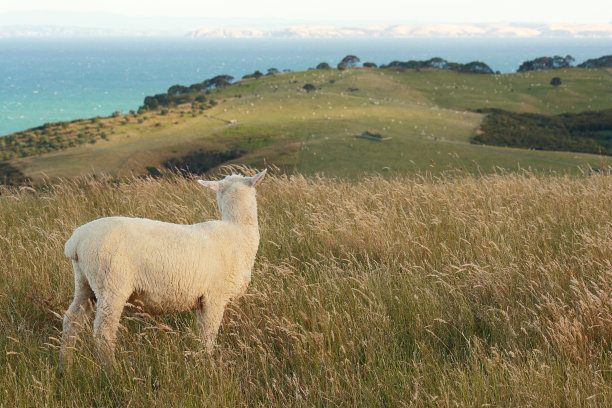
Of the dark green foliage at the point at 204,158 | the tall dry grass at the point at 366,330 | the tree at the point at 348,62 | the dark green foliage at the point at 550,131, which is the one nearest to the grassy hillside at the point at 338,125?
the dark green foliage at the point at 204,158

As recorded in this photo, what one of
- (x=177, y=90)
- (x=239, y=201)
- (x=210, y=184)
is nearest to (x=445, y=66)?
(x=177, y=90)

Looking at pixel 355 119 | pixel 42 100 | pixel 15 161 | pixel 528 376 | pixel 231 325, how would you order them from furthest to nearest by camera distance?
pixel 42 100, pixel 355 119, pixel 15 161, pixel 231 325, pixel 528 376

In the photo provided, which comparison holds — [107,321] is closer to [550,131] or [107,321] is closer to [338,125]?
[338,125]

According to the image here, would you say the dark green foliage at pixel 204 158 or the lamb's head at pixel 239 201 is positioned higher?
the lamb's head at pixel 239 201

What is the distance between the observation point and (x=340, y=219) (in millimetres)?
6566

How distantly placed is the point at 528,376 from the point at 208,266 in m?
2.37

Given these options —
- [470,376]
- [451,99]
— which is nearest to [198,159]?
[470,376]

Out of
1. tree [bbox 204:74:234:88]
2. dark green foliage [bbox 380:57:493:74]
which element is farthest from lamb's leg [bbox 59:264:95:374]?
dark green foliage [bbox 380:57:493:74]

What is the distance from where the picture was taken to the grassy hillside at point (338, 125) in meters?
16.5

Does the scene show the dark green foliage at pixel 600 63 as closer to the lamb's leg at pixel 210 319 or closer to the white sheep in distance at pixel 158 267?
the white sheep in distance at pixel 158 267

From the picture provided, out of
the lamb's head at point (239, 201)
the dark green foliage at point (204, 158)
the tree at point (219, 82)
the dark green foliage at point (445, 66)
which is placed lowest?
the dark green foliage at point (204, 158)

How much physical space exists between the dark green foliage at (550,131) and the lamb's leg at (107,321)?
2247 cm

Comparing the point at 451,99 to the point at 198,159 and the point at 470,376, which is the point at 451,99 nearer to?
the point at 198,159

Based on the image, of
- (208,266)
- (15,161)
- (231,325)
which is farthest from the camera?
(15,161)
